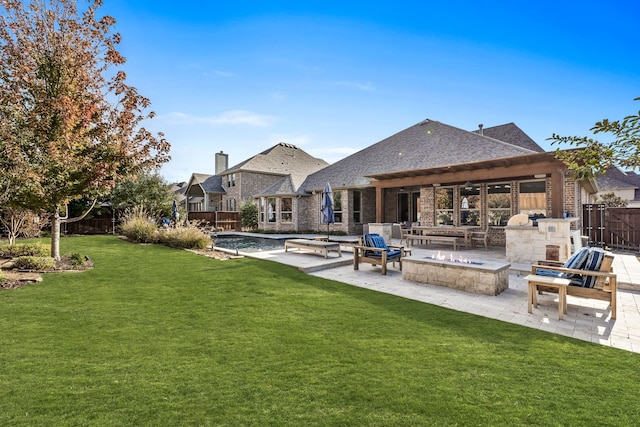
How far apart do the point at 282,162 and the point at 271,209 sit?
305 inches

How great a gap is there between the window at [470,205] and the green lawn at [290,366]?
32.5 feet

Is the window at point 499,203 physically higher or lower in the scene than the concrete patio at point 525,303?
higher

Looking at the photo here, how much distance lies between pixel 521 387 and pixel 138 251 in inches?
490

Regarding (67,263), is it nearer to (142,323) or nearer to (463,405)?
(142,323)

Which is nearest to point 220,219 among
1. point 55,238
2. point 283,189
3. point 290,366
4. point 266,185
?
point 266,185

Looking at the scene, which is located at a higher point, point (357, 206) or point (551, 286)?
point (357, 206)

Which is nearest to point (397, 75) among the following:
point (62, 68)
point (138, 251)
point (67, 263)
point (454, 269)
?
point (454, 269)

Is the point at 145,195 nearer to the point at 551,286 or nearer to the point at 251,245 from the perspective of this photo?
the point at 251,245

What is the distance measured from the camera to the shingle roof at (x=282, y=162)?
1095 inches

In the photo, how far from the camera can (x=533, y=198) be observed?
12.2 metres

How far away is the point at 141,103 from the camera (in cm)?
923

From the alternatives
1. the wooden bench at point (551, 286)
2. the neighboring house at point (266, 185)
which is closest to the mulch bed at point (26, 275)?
the wooden bench at point (551, 286)

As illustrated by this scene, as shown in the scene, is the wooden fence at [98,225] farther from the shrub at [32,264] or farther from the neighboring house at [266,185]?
the shrub at [32,264]

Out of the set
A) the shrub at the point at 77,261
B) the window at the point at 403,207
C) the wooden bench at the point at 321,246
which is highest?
the window at the point at 403,207
